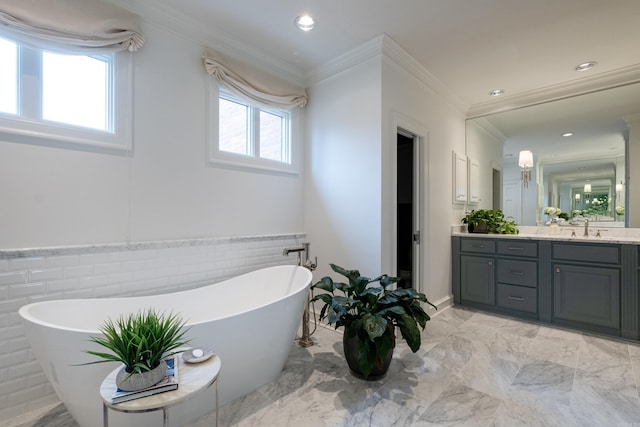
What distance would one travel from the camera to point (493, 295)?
11.0 ft

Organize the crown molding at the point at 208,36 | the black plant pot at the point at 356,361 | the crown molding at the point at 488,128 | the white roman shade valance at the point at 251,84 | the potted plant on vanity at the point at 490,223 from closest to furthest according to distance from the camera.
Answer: the black plant pot at the point at 356,361 < the crown molding at the point at 208,36 < the white roman shade valance at the point at 251,84 < the potted plant on vanity at the point at 490,223 < the crown molding at the point at 488,128

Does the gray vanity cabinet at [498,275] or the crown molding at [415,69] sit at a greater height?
the crown molding at [415,69]

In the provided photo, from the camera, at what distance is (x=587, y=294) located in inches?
110

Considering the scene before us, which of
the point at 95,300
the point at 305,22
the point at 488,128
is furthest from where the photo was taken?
the point at 488,128

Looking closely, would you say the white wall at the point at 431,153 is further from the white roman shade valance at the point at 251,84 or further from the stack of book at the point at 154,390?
the stack of book at the point at 154,390

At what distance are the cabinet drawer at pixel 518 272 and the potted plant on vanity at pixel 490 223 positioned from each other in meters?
0.50

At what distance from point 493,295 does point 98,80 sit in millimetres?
4114

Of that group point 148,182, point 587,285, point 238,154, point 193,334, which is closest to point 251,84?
point 238,154

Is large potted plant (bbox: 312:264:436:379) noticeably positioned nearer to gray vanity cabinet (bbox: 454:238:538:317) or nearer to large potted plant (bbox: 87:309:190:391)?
large potted plant (bbox: 87:309:190:391)

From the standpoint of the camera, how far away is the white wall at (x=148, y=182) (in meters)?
1.74

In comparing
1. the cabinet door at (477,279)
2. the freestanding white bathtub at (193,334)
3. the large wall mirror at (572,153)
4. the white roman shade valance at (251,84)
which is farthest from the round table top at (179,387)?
the large wall mirror at (572,153)

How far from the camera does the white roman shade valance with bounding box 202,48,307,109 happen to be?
8.09 ft

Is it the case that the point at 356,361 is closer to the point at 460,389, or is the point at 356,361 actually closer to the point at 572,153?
the point at 460,389

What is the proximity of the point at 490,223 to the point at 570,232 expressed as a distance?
80 centimetres
